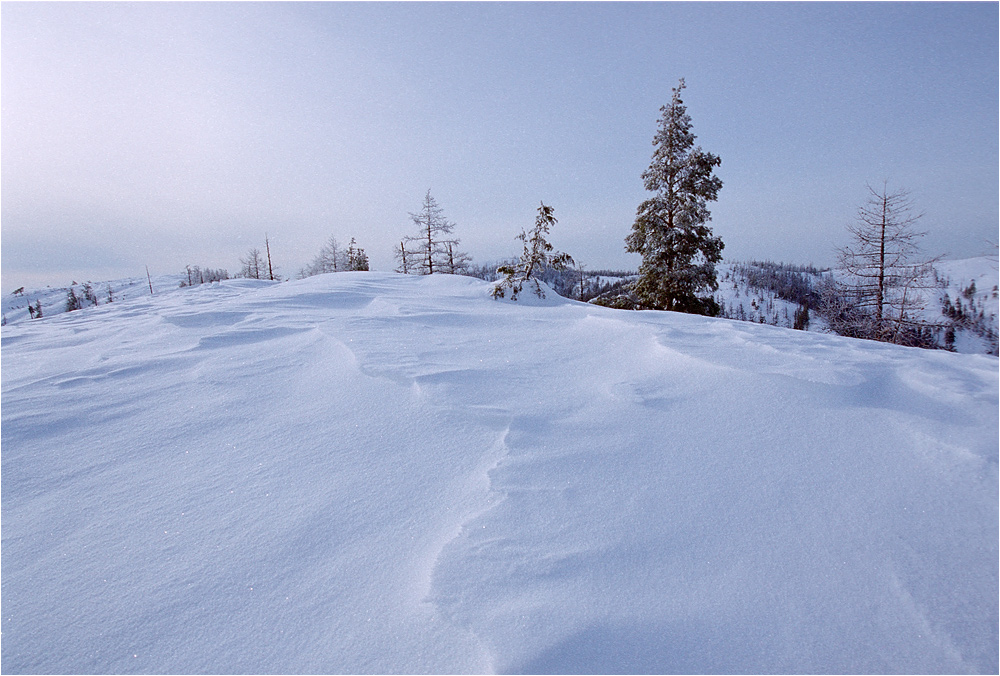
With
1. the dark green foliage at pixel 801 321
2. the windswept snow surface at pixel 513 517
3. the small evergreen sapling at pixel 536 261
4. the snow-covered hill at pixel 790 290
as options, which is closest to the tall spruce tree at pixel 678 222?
the dark green foliage at pixel 801 321

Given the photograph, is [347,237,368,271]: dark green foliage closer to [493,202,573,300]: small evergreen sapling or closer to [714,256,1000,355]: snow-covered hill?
[493,202,573,300]: small evergreen sapling

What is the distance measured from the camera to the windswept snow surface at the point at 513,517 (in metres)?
1.09

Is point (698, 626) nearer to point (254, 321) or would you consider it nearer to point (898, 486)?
point (898, 486)

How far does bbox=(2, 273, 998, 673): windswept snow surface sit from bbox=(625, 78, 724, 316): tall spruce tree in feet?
44.3

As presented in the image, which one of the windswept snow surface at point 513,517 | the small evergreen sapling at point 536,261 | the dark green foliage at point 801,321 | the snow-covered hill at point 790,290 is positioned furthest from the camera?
the snow-covered hill at point 790,290

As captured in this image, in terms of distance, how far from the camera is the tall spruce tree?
15.1m

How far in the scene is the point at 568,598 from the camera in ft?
3.83

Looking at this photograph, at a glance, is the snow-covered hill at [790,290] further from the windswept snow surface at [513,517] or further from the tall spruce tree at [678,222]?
the windswept snow surface at [513,517]

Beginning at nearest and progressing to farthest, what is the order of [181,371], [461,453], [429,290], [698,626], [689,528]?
1. [698,626]
2. [689,528]
3. [461,453]
4. [181,371]
5. [429,290]

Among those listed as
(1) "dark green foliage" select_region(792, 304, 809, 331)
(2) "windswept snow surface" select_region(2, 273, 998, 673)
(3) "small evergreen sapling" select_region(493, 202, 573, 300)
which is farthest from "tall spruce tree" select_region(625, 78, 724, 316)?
(2) "windswept snow surface" select_region(2, 273, 998, 673)

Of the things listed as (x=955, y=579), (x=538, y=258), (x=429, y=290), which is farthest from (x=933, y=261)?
(x=955, y=579)

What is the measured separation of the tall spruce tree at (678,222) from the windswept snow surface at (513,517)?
531 inches

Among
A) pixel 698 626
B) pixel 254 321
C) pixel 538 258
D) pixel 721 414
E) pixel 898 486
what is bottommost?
pixel 698 626

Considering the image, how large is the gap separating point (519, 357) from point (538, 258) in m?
5.66
